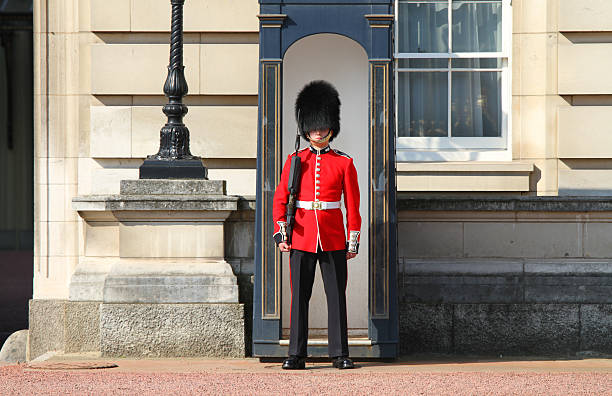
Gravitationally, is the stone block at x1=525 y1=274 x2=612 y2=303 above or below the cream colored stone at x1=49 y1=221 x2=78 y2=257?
below

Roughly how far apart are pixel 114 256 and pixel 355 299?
5.77ft

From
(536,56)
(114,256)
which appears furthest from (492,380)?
(536,56)

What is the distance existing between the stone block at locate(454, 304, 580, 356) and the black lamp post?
7.08ft

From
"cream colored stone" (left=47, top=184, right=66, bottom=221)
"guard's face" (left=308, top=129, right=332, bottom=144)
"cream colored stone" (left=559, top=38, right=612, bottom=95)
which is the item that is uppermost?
"cream colored stone" (left=559, top=38, right=612, bottom=95)

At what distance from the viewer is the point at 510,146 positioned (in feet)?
30.7

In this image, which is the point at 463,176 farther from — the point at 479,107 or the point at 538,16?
the point at 538,16

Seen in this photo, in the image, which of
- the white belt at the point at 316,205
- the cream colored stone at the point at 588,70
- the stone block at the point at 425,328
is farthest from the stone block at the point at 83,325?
the cream colored stone at the point at 588,70

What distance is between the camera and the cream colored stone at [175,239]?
7.75 meters

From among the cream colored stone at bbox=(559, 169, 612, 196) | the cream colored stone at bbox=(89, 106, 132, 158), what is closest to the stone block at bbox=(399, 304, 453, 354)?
the cream colored stone at bbox=(559, 169, 612, 196)

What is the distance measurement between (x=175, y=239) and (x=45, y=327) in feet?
6.23

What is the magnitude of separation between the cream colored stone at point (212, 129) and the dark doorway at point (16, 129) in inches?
551

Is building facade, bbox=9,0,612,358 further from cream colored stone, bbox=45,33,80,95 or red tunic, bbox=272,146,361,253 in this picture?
red tunic, bbox=272,146,361,253

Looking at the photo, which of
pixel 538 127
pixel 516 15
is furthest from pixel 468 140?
pixel 516 15

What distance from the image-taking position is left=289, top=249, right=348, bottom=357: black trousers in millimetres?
7070
